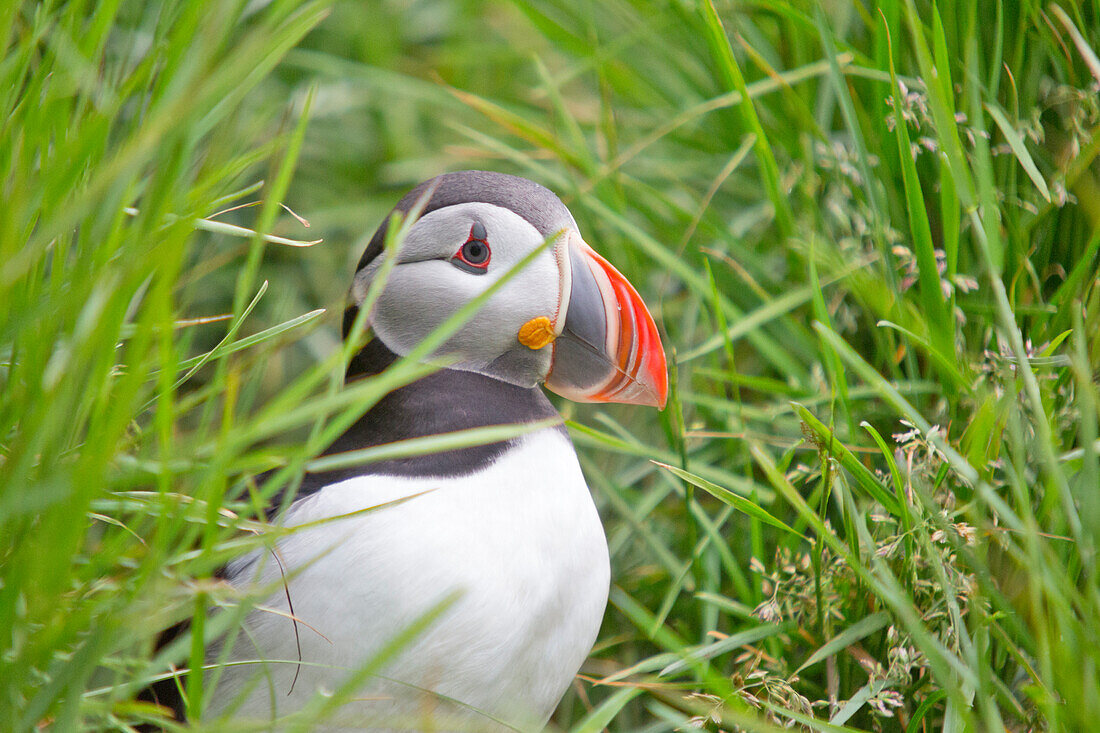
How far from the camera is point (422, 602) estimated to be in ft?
4.67

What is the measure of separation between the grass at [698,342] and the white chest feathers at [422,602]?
0.51 ft

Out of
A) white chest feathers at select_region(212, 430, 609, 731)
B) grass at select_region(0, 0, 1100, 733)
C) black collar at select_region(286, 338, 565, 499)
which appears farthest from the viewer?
black collar at select_region(286, 338, 565, 499)

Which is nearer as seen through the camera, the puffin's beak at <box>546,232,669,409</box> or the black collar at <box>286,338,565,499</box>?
the black collar at <box>286,338,565,499</box>

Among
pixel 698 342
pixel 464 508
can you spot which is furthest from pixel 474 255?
pixel 698 342

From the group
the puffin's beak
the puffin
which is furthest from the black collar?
the puffin's beak

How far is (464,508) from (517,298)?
362mm

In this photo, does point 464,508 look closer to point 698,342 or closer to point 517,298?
point 517,298

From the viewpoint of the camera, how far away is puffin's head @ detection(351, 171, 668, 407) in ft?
5.40

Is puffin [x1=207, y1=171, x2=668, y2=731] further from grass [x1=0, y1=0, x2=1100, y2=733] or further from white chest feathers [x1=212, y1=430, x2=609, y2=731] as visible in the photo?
grass [x1=0, y1=0, x2=1100, y2=733]

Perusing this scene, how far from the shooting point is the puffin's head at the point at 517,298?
5.40 feet

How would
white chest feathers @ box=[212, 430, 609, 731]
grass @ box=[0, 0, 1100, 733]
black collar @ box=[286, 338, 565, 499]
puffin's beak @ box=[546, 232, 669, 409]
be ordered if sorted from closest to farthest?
grass @ box=[0, 0, 1100, 733]
white chest feathers @ box=[212, 430, 609, 731]
black collar @ box=[286, 338, 565, 499]
puffin's beak @ box=[546, 232, 669, 409]

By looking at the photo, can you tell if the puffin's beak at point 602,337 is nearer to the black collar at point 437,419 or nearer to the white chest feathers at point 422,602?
the black collar at point 437,419

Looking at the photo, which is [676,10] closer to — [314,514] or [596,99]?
[596,99]

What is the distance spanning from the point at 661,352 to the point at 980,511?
56cm
